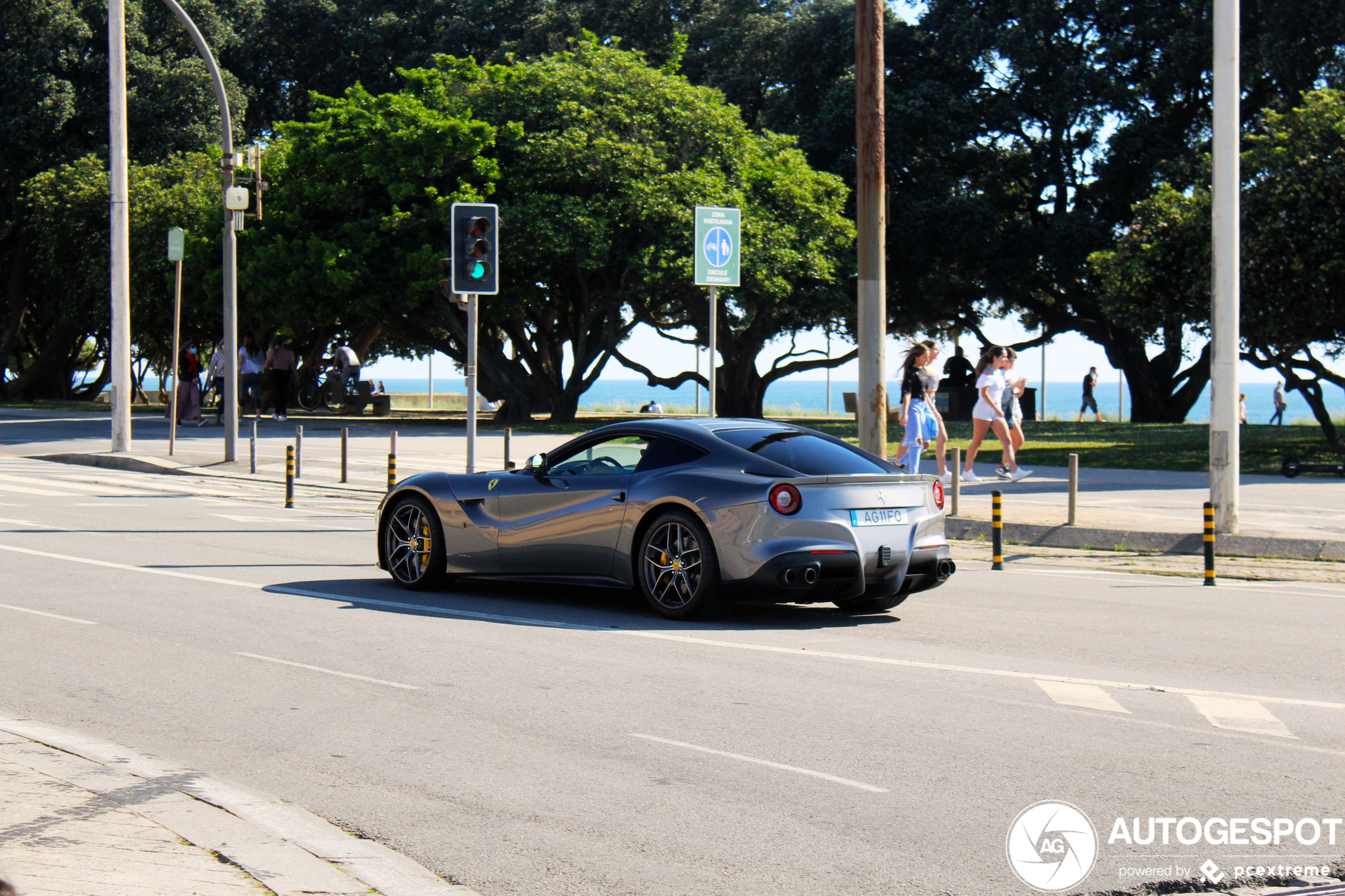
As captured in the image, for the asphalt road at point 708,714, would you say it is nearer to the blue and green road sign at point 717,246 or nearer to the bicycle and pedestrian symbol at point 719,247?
the blue and green road sign at point 717,246

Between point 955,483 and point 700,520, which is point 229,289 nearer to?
point 955,483

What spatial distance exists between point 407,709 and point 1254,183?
21644mm

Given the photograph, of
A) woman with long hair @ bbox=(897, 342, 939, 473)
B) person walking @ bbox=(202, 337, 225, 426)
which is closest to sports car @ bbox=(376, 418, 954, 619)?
woman with long hair @ bbox=(897, 342, 939, 473)

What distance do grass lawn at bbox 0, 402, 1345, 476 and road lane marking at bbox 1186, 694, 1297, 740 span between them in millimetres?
11594

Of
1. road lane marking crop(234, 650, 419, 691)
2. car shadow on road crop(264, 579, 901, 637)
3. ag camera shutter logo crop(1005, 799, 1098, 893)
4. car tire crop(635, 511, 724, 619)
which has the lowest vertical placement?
ag camera shutter logo crop(1005, 799, 1098, 893)

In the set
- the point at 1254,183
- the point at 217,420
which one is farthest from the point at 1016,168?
the point at 217,420

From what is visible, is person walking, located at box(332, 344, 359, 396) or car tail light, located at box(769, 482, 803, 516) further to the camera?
person walking, located at box(332, 344, 359, 396)

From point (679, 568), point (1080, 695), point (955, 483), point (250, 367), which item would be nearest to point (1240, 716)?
point (1080, 695)

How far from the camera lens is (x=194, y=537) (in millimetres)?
14039

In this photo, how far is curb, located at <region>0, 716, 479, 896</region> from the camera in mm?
4281

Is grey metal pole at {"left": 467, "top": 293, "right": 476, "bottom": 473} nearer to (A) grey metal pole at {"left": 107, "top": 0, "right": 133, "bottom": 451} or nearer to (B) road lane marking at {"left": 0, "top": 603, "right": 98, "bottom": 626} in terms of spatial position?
(B) road lane marking at {"left": 0, "top": 603, "right": 98, "bottom": 626}

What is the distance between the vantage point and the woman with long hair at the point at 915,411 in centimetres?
1730

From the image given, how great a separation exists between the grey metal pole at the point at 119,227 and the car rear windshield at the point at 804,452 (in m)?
17.2

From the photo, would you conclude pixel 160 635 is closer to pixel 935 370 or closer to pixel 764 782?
pixel 764 782
